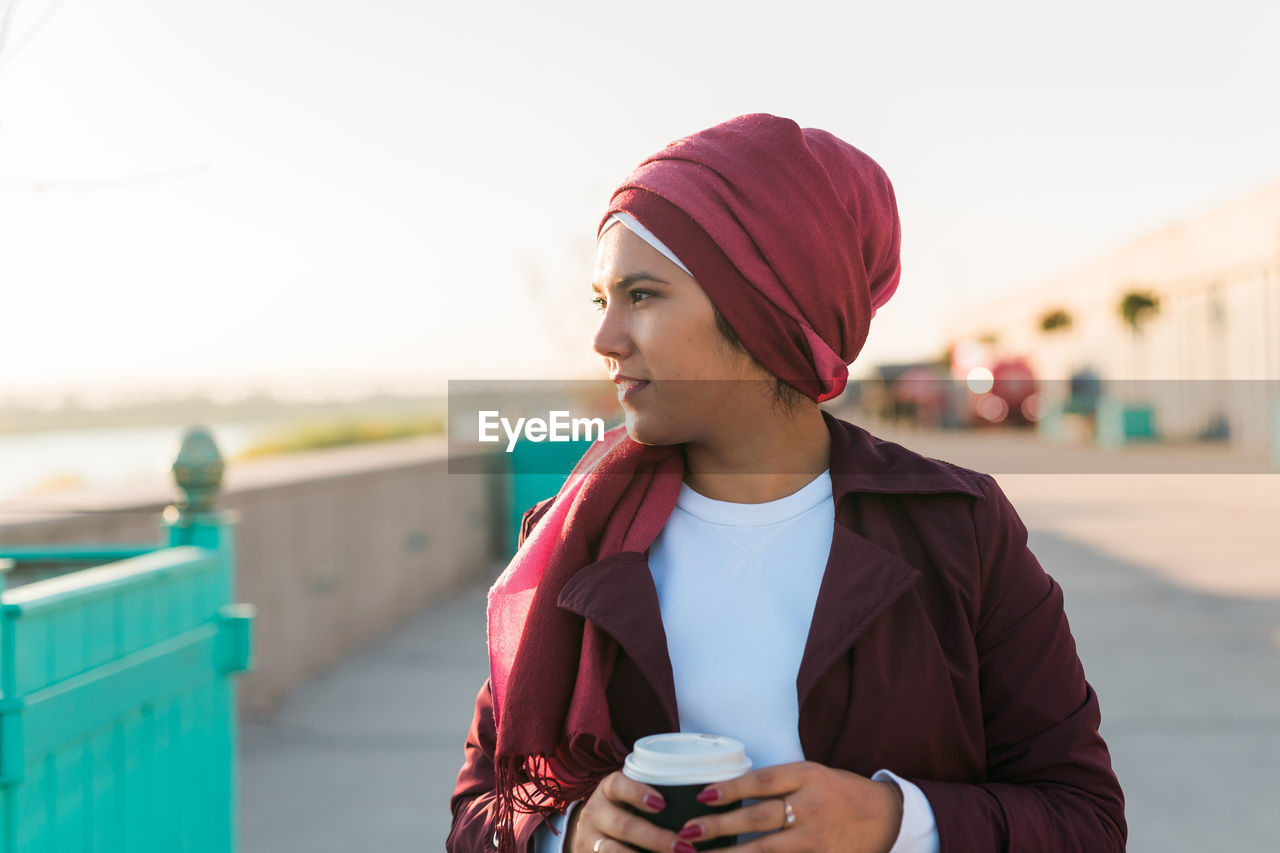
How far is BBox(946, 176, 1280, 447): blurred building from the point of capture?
24.6 metres

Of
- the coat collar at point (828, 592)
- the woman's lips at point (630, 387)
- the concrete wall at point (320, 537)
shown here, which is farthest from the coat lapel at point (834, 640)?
the concrete wall at point (320, 537)

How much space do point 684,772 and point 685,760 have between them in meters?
0.01

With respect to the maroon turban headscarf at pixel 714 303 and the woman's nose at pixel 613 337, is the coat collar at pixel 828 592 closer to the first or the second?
the maroon turban headscarf at pixel 714 303

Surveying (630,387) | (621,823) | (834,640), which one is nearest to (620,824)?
(621,823)

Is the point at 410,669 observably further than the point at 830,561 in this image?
Yes

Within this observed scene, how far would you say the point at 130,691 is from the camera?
2.77 metres

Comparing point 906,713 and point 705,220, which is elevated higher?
point 705,220

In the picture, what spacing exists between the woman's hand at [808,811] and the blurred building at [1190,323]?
25.0m

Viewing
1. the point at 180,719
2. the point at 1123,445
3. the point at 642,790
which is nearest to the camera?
the point at 642,790

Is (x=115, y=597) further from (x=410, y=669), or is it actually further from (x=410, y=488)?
(x=410, y=488)

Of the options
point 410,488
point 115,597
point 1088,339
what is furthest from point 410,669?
point 1088,339

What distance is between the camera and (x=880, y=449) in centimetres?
182

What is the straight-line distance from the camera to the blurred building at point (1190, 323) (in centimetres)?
2461

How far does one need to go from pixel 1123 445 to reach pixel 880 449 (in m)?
27.0
